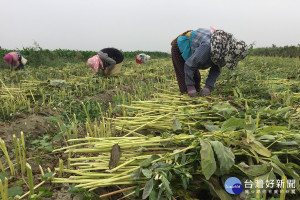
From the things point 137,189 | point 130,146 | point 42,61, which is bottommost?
point 137,189

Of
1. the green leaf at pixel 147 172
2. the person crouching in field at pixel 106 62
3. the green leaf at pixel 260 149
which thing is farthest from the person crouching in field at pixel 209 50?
the person crouching in field at pixel 106 62

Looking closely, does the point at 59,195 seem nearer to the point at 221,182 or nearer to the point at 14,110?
the point at 221,182

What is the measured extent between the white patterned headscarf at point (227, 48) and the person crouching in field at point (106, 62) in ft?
11.4

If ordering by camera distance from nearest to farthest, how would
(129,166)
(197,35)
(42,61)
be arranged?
(129,166) → (197,35) → (42,61)

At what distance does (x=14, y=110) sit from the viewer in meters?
2.62

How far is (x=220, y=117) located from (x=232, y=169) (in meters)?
0.75

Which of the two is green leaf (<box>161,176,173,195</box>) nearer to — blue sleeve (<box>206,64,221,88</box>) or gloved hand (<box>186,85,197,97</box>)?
gloved hand (<box>186,85,197,97</box>)

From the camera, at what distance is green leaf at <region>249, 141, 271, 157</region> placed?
1073 mm

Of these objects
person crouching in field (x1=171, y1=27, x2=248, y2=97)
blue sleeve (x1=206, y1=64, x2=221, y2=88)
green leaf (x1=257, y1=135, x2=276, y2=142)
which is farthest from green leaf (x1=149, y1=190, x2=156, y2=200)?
blue sleeve (x1=206, y1=64, x2=221, y2=88)

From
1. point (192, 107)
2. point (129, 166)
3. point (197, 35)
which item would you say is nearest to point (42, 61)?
point (197, 35)

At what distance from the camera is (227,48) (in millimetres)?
2584

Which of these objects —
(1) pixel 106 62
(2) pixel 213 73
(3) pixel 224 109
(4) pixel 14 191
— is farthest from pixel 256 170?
(1) pixel 106 62

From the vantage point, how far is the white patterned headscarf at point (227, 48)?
8.42 feet

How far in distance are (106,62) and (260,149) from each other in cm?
524
